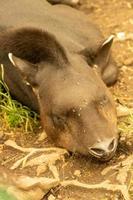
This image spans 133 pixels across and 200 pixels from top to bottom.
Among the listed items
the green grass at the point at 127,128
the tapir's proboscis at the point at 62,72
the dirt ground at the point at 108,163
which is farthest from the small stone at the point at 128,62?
the green grass at the point at 127,128

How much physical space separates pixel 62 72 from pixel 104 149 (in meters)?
0.70

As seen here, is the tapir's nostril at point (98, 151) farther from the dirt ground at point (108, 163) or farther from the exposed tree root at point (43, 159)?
the exposed tree root at point (43, 159)

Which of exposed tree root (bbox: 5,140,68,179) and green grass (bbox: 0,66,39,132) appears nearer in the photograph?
exposed tree root (bbox: 5,140,68,179)

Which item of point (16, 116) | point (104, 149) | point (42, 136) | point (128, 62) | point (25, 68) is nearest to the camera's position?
point (104, 149)

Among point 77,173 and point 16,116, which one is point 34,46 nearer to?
point 16,116

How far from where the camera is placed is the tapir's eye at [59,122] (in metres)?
5.13

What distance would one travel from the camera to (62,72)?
5.23 metres

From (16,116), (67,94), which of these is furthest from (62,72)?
(16,116)

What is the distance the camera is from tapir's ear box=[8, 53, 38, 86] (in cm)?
533

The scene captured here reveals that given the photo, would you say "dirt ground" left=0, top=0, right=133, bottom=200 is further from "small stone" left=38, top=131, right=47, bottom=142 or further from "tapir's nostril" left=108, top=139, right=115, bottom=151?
"tapir's nostril" left=108, top=139, right=115, bottom=151

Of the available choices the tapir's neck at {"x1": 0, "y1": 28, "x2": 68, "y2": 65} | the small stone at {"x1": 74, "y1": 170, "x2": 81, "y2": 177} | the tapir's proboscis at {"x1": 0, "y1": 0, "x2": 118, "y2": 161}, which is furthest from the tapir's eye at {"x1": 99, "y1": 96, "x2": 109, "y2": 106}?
the small stone at {"x1": 74, "y1": 170, "x2": 81, "y2": 177}

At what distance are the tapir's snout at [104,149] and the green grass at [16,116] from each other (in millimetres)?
934

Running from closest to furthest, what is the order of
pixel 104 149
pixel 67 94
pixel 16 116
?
pixel 104 149 → pixel 67 94 → pixel 16 116

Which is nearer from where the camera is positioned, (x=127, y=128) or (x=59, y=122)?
(x=59, y=122)
